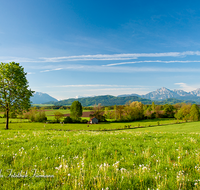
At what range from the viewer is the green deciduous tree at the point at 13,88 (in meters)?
33.7

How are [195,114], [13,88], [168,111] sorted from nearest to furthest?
[13,88] → [195,114] → [168,111]

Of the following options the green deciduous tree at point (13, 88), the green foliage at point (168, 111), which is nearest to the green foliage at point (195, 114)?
the green foliage at point (168, 111)

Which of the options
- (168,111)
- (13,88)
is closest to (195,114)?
(168,111)

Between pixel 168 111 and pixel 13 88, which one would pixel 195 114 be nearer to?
pixel 168 111

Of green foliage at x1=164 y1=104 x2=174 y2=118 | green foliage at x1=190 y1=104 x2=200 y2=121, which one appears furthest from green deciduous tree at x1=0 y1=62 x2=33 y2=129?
green foliage at x1=164 y1=104 x2=174 y2=118

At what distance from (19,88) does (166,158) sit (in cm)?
3884

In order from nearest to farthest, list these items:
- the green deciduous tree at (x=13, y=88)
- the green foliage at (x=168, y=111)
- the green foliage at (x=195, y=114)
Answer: the green deciduous tree at (x=13, y=88)
the green foliage at (x=195, y=114)
the green foliage at (x=168, y=111)

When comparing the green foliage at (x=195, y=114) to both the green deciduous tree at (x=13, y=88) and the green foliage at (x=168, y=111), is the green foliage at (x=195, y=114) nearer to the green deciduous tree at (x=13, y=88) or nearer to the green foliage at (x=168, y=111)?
the green foliage at (x=168, y=111)

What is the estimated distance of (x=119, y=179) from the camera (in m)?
4.17

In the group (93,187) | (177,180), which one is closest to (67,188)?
(93,187)

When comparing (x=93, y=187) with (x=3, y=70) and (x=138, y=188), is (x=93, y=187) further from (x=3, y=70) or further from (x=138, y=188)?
(x=3, y=70)

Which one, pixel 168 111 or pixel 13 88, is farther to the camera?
pixel 168 111

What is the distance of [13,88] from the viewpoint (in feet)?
113

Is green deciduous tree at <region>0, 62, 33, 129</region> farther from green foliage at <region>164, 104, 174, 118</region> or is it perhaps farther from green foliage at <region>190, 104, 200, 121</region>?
green foliage at <region>164, 104, 174, 118</region>
